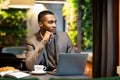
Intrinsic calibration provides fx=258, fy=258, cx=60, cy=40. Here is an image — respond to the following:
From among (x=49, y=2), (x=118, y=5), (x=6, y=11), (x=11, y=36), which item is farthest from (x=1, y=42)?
(x=118, y=5)

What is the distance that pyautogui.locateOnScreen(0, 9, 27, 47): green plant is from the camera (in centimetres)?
512

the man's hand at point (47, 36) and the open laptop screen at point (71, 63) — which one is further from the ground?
the man's hand at point (47, 36)

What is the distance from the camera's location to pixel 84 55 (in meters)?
2.41

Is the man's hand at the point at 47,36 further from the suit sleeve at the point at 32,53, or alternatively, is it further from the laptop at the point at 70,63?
the laptop at the point at 70,63

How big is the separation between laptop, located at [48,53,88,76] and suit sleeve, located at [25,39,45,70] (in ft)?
1.56

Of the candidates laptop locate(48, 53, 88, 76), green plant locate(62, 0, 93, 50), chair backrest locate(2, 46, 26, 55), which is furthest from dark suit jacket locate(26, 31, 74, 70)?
green plant locate(62, 0, 93, 50)

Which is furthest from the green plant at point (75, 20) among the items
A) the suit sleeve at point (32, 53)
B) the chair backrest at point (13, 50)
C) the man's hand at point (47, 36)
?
the suit sleeve at point (32, 53)

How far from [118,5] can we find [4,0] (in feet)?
8.28

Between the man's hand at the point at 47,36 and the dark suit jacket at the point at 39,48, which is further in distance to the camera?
the man's hand at the point at 47,36

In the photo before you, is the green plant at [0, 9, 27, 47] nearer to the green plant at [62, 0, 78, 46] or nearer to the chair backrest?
the chair backrest

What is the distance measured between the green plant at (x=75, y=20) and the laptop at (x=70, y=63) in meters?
2.70

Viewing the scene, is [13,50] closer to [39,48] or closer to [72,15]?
[72,15]

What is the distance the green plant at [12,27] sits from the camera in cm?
512

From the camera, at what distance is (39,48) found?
9.37 feet
